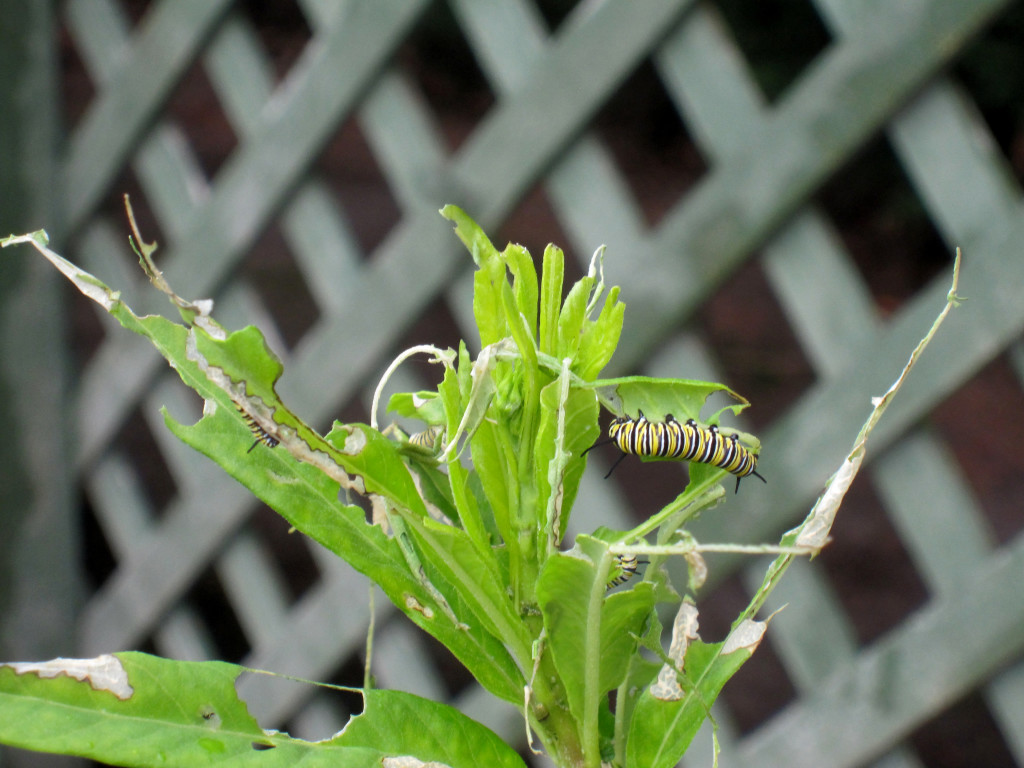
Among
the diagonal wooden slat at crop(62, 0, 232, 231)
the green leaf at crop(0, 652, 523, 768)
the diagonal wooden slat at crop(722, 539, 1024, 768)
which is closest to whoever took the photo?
the green leaf at crop(0, 652, 523, 768)

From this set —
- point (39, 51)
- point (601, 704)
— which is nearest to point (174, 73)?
point (39, 51)

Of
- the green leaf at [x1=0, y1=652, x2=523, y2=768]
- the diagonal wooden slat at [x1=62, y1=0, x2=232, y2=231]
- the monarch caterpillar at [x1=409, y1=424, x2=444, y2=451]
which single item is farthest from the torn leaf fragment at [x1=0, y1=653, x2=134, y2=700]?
the diagonal wooden slat at [x1=62, y1=0, x2=232, y2=231]

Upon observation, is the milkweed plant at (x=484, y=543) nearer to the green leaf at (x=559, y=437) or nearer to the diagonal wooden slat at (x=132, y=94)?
the green leaf at (x=559, y=437)

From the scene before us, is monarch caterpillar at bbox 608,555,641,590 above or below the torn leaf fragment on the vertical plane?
below

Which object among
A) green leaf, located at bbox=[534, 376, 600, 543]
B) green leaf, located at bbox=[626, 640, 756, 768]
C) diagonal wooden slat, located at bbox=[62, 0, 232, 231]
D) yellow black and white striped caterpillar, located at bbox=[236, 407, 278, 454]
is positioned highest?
diagonal wooden slat, located at bbox=[62, 0, 232, 231]

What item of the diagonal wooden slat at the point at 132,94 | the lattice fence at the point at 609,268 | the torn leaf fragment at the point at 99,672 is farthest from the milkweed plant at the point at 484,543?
the diagonal wooden slat at the point at 132,94

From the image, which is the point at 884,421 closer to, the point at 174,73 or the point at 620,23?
the point at 620,23

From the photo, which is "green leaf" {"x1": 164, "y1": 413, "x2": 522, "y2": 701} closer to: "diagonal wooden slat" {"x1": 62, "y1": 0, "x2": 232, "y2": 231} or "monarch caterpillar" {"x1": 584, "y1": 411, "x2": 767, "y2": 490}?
"monarch caterpillar" {"x1": 584, "y1": 411, "x2": 767, "y2": 490}
